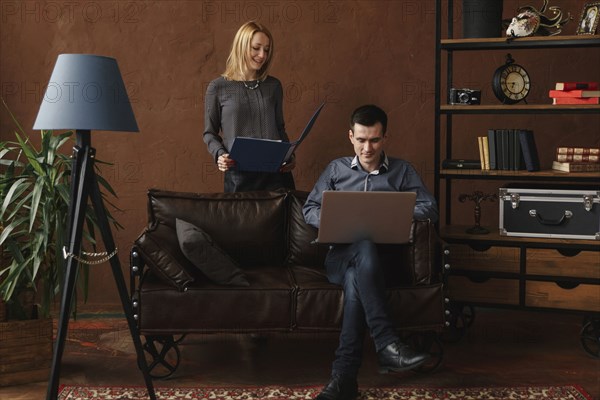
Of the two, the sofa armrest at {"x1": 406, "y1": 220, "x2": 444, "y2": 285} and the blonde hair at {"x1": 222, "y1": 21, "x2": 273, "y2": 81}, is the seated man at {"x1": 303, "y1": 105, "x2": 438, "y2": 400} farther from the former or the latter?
the blonde hair at {"x1": 222, "y1": 21, "x2": 273, "y2": 81}

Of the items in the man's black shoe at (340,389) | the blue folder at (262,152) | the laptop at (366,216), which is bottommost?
the man's black shoe at (340,389)

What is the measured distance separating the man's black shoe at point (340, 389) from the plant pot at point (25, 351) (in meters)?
1.35

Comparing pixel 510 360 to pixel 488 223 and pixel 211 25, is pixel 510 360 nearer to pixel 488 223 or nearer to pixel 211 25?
pixel 488 223

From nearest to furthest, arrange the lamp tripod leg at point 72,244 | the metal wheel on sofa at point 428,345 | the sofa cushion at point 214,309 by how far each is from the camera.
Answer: the lamp tripod leg at point 72,244 → the sofa cushion at point 214,309 → the metal wheel on sofa at point 428,345

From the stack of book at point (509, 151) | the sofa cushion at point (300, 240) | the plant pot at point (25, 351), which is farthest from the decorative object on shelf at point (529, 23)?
the plant pot at point (25, 351)

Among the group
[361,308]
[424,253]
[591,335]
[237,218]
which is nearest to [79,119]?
[237,218]

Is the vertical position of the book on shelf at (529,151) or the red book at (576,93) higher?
the red book at (576,93)

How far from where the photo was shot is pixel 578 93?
4168mm

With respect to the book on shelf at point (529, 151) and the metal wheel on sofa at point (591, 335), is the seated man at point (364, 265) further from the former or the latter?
the metal wheel on sofa at point (591, 335)

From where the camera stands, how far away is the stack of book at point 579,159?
13.8 ft

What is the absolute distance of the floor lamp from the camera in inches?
114

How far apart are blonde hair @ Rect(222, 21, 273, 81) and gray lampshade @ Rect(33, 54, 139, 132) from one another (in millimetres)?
1236

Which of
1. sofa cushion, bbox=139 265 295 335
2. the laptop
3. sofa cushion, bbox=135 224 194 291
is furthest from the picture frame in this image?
sofa cushion, bbox=135 224 194 291

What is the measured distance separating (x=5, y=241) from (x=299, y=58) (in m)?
2.14
